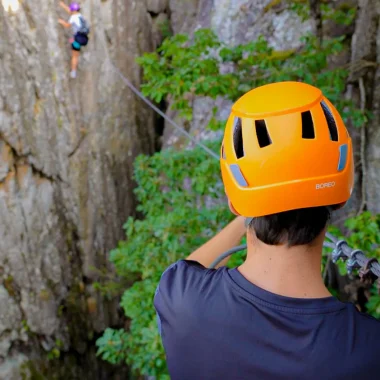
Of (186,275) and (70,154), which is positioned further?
(70,154)

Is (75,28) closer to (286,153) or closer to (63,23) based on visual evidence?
(63,23)

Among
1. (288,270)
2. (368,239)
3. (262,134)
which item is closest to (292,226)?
(288,270)

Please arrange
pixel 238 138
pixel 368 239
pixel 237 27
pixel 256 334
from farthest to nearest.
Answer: pixel 237 27 → pixel 368 239 → pixel 238 138 → pixel 256 334

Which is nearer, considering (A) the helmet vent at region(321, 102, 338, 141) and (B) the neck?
(B) the neck

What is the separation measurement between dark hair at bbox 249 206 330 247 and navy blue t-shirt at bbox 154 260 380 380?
0.13 meters

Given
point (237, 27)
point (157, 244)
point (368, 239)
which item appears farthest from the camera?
point (237, 27)

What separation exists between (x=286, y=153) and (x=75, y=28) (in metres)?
5.37

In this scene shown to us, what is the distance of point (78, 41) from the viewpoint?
229 inches

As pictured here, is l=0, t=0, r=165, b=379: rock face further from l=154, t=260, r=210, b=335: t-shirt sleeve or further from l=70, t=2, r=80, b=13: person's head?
l=154, t=260, r=210, b=335: t-shirt sleeve

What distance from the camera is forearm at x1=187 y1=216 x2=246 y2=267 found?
1324 mm

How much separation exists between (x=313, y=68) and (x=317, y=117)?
2599mm

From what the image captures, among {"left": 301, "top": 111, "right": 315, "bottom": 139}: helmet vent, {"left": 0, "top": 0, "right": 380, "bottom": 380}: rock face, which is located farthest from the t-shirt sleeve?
{"left": 0, "top": 0, "right": 380, "bottom": 380}: rock face

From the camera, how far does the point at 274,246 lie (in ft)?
3.46

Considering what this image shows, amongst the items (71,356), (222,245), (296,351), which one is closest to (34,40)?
(71,356)
